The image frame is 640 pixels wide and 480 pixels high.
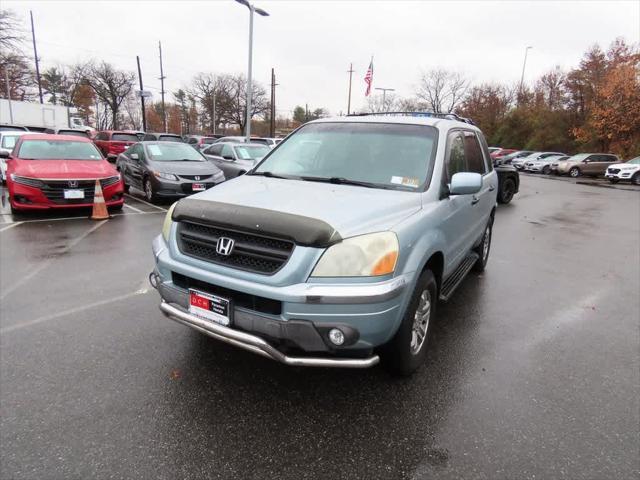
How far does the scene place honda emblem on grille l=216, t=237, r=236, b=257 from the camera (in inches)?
101

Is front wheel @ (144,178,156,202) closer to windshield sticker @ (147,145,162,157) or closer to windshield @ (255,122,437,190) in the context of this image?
windshield sticker @ (147,145,162,157)

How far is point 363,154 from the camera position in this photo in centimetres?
358

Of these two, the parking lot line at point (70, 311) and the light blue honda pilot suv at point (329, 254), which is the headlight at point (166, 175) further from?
the light blue honda pilot suv at point (329, 254)

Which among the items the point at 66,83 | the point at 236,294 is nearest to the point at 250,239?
the point at 236,294

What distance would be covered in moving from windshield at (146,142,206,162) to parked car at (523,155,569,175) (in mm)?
29407

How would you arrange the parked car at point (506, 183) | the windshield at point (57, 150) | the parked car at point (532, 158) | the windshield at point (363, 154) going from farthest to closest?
the parked car at point (532, 158)
the parked car at point (506, 183)
the windshield at point (57, 150)
the windshield at point (363, 154)

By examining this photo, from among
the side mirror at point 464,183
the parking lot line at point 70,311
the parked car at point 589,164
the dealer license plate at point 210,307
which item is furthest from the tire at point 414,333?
the parked car at point 589,164

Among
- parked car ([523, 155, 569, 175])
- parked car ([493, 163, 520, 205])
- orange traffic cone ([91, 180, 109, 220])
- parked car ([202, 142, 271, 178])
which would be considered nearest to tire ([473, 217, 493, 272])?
orange traffic cone ([91, 180, 109, 220])

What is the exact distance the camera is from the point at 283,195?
2.98 m

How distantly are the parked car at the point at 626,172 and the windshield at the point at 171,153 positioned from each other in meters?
24.9

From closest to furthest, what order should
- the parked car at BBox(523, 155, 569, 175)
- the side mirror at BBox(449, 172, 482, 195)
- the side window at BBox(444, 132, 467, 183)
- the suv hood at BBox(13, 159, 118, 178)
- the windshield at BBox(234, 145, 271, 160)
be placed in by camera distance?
the side mirror at BBox(449, 172, 482, 195)
the side window at BBox(444, 132, 467, 183)
the suv hood at BBox(13, 159, 118, 178)
the windshield at BBox(234, 145, 271, 160)
the parked car at BBox(523, 155, 569, 175)

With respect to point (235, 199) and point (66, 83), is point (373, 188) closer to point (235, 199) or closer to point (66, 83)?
point (235, 199)

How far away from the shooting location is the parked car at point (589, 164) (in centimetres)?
2869

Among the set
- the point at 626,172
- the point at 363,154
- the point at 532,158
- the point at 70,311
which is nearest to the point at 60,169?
the point at 70,311
